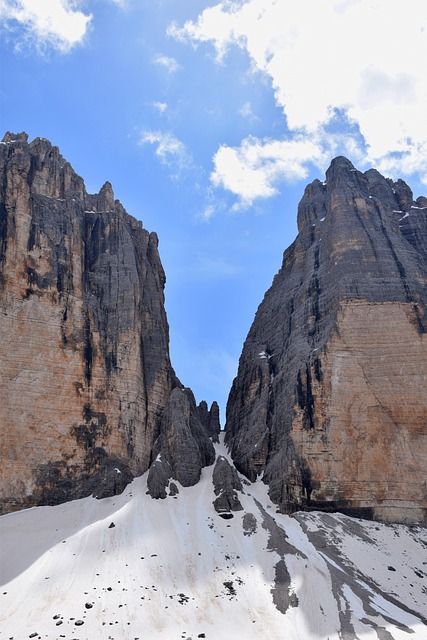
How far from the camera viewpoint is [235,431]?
70688 millimetres

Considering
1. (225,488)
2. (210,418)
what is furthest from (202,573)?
(210,418)

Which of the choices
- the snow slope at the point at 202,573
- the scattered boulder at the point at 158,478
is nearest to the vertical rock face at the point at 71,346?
the scattered boulder at the point at 158,478

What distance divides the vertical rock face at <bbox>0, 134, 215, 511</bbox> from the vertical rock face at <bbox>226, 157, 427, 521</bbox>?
34.0 ft

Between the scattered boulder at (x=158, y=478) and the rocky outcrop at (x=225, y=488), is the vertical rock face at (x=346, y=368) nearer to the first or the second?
the rocky outcrop at (x=225, y=488)

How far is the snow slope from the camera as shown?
104ft

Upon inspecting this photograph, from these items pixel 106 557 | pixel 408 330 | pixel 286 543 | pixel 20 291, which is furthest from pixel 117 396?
pixel 408 330

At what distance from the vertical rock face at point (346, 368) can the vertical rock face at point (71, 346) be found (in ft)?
34.0

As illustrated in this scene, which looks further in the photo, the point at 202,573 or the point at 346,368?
the point at 346,368

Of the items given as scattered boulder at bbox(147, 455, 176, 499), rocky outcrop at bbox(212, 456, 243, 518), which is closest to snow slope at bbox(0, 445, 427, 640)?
scattered boulder at bbox(147, 455, 176, 499)

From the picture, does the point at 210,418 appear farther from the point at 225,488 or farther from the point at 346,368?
the point at 346,368

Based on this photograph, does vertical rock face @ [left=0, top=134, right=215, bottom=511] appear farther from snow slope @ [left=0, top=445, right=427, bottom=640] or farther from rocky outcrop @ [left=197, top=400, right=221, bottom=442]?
rocky outcrop @ [left=197, top=400, right=221, bottom=442]

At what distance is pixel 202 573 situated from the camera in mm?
38312

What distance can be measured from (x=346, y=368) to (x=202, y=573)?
25359 millimetres

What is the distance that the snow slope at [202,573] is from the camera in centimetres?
3184
